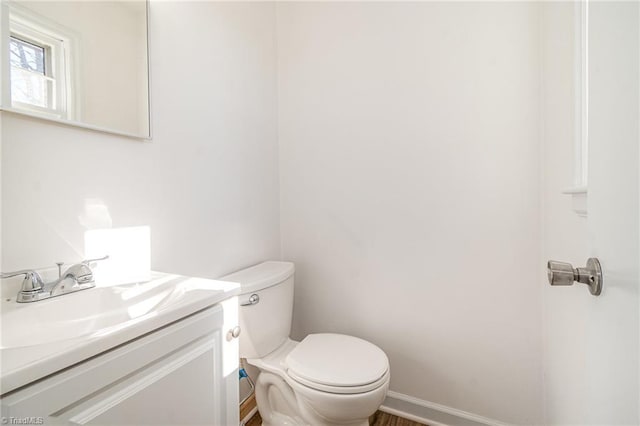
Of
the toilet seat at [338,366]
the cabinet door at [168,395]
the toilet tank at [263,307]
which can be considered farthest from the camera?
the toilet tank at [263,307]

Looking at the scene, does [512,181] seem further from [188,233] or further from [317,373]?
[188,233]

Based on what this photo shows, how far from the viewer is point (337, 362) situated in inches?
44.3

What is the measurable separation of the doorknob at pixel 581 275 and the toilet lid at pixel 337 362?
2.54 ft

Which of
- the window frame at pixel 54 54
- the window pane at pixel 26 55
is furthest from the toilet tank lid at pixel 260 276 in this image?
the window pane at pixel 26 55

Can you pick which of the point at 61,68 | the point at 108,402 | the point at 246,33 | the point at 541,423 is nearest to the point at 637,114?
the point at 108,402

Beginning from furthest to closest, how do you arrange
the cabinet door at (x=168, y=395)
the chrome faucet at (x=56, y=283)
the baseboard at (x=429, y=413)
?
the baseboard at (x=429, y=413) → the chrome faucet at (x=56, y=283) → the cabinet door at (x=168, y=395)

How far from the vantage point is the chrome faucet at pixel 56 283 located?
0.66 m

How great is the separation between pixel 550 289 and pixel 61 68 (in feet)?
5.76

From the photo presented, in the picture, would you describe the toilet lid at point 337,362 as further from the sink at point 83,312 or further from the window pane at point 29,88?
the window pane at point 29,88

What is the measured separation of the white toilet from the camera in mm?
1017

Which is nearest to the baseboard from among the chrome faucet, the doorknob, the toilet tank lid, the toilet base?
the toilet base

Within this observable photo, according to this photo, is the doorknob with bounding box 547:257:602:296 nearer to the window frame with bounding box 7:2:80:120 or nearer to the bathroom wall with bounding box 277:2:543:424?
the bathroom wall with bounding box 277:2:543:424

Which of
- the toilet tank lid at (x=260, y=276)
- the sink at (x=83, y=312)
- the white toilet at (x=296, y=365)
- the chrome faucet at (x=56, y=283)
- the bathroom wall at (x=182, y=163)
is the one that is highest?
the bathroom wall at (x=182, y=163)

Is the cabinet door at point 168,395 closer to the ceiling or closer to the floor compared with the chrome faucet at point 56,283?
closer to the floor
